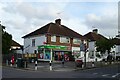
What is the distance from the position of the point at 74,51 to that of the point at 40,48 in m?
9.11

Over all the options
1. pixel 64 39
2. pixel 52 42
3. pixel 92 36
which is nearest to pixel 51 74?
pixel 52 42

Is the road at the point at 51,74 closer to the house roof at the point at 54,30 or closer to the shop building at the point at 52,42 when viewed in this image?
the shop building at the point at 52,42

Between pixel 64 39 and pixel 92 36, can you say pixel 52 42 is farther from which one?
pixel 92 36

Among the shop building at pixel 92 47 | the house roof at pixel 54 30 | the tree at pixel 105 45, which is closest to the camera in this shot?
the tree at pixel 105 45

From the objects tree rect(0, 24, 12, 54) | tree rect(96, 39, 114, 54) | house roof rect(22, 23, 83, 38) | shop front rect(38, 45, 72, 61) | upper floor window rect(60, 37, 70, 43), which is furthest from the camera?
upper floor window rect(60, 37, 70, 43)

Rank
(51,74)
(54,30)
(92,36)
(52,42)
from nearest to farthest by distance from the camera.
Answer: (51,74) → (52,42) → (54,30) → (92,36)

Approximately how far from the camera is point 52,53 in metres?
51.2

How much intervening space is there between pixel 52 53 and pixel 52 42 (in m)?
2.14

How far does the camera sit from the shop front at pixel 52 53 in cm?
5053

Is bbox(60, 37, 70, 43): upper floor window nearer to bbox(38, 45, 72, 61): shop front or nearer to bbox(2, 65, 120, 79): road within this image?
bbox(38, 45, 72, 61): shop front

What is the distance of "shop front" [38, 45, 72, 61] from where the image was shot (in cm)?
5053

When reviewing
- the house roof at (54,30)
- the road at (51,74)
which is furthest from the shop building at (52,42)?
the road at (51,74)

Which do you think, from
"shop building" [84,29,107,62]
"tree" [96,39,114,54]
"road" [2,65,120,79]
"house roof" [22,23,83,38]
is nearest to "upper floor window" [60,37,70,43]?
"house roof" [22,23,83,38]

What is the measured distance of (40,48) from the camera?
169ft
